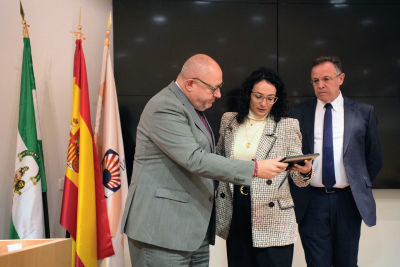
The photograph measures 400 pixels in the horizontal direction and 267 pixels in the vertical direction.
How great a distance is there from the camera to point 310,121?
2512mm

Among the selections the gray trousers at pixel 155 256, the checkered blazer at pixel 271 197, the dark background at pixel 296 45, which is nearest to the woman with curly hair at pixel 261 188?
the checkered blazer at pixel 271 197

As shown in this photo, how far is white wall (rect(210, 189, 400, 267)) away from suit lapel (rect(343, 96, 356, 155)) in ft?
4.03

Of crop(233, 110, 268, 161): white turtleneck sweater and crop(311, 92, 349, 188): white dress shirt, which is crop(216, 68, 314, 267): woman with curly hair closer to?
crop(233, 110, 268, 161): white turtleneck sweater

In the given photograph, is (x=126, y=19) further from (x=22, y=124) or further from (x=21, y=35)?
(x=22, y=124)

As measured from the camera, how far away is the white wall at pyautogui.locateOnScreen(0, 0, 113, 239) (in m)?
2.50

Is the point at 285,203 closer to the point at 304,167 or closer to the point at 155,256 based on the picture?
the point at 304,167

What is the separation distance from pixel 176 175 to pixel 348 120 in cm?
143

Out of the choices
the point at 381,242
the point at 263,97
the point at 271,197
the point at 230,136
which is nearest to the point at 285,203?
the point at 271,197

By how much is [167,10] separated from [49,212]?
200 centimetres

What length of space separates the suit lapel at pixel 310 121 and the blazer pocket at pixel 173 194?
1.15m

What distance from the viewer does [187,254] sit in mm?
1738

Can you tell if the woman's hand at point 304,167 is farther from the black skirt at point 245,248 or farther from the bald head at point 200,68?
the bald head at point 200,68

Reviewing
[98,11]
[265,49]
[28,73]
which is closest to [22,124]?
[28,73]

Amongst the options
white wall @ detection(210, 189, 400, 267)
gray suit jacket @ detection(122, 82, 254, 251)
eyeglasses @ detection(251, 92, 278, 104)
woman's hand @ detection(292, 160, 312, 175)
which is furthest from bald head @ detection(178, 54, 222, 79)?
white wall @ detection(210, 189, 400, 267)
